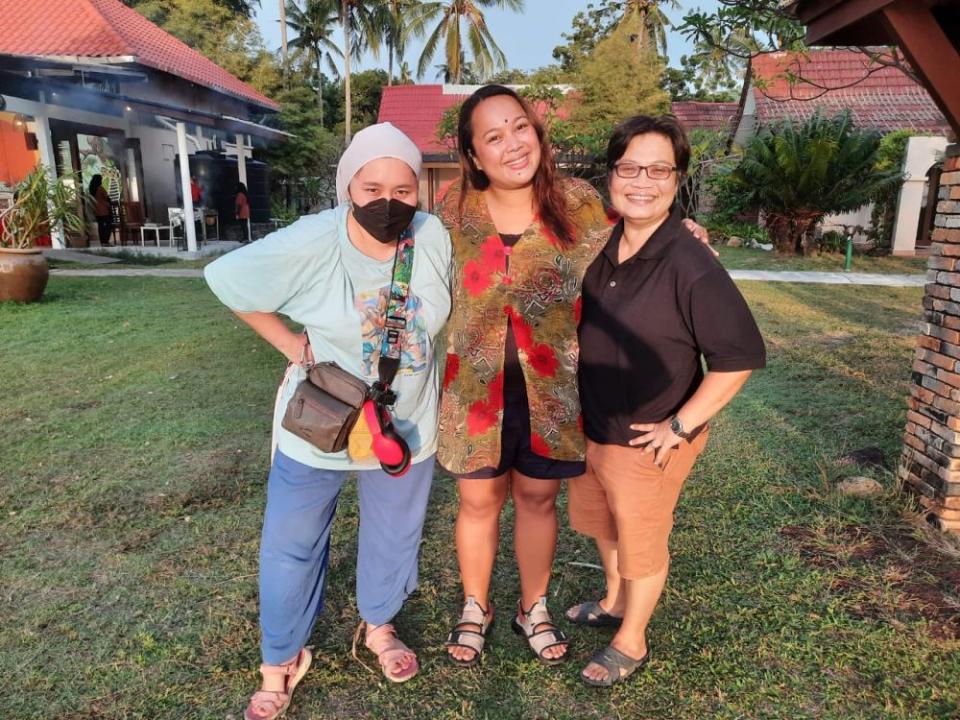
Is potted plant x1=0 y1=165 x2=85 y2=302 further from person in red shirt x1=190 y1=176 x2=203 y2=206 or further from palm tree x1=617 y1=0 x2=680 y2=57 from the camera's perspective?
palm tree x1=617 y1=0 x2=680 y2=57

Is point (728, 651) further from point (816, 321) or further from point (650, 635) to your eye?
point (816, 321)

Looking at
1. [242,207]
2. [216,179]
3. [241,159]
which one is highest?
[241,159]

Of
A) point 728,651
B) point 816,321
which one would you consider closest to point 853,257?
point 816,321

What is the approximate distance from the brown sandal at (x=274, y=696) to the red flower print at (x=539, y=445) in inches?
40.6

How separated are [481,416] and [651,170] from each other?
89 cm

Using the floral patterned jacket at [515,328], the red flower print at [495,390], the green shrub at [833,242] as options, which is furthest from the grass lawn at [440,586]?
the green shrub at [833,242]

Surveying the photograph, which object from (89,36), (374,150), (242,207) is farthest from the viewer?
(242,207)

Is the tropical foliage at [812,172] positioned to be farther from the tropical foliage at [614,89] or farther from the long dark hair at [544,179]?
the long dark hair at [544,179]

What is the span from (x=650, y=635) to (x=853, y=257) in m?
14.6

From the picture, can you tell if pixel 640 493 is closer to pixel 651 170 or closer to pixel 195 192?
pixel 651 170

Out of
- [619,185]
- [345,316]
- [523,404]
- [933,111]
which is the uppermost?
[933,111]

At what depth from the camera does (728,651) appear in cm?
255

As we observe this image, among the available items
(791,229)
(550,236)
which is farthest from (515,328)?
(791,229)

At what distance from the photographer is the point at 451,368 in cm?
225
